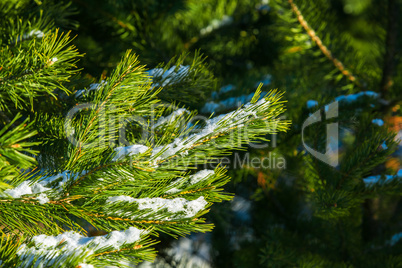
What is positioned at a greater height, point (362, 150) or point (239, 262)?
point (362, 150)

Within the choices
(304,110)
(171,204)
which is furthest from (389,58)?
(171,204)

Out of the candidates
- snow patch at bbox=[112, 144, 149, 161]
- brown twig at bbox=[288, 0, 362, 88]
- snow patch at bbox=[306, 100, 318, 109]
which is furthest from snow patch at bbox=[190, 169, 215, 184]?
brown twig at bbox=[288, 0, 362, 88]

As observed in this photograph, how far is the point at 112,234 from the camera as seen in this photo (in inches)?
26.0

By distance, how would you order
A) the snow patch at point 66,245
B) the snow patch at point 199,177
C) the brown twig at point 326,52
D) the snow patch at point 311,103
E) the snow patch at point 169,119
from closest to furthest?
Result: 1. the snow patch at point 66,245
2. the snow patch at point 199,177
3. the snow patch at point 169,119
4. the snow patch at point 311,103
5. the brown twig at point 326,52

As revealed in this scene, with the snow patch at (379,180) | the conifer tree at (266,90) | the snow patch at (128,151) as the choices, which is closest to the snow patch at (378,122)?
the conifer tree at (266,90)

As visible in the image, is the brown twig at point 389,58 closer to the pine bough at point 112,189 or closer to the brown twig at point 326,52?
the brown twig at point 326,52

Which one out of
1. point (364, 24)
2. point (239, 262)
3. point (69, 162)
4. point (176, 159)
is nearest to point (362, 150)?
point (176, 159)

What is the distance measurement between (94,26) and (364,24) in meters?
2.82

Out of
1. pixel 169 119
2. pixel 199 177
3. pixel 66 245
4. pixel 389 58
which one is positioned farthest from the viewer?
pixel 389 58

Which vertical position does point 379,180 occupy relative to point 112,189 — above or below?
below

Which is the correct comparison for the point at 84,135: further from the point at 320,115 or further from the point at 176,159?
the point at 320,115

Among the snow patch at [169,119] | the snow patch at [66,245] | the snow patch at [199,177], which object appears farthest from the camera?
the snow patch at [169,119]

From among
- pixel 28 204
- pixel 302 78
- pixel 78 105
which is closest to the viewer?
pixel 28 204

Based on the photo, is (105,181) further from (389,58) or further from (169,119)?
(389,58)
